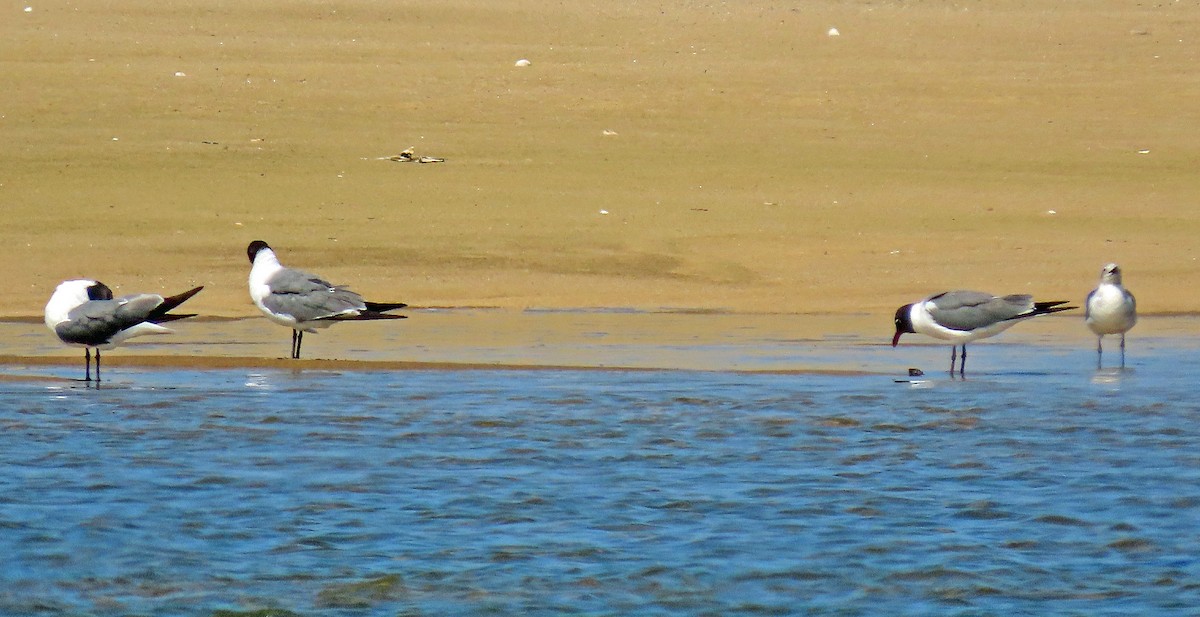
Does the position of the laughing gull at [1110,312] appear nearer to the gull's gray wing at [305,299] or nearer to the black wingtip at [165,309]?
the gull's gray wing at [305,299]

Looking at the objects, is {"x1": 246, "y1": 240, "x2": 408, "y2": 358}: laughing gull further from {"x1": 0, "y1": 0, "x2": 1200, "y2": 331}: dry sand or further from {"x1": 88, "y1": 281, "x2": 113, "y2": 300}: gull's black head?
{"x1": 0, "y1": 0, "x2": 1200, "y2": 331}: dry sand

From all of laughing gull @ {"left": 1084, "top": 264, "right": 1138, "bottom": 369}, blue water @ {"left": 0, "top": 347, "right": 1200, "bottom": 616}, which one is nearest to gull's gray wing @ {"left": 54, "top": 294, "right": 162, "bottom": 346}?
blue water @ {"left": 0, "top": 347, "right": 1200, "bottom": 616}

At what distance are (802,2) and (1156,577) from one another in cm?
2880

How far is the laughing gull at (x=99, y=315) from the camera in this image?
425 inches

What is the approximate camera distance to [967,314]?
37.7 ft

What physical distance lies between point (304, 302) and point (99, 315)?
1.50 m

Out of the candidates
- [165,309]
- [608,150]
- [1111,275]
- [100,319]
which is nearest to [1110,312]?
[1111,275]

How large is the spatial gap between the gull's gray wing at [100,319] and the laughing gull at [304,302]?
3.63 ft

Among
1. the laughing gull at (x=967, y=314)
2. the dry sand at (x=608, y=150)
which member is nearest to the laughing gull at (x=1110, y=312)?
the laughing gull at (x=967, y=314)

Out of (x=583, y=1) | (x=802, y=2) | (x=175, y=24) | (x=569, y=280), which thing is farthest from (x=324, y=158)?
(x=802, y=2)

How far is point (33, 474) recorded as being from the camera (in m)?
7.69

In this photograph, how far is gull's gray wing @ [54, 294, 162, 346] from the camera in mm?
10789

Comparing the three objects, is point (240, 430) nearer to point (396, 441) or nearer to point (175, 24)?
point (396, 441)

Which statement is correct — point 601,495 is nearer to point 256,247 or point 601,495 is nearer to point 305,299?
point 305,299
